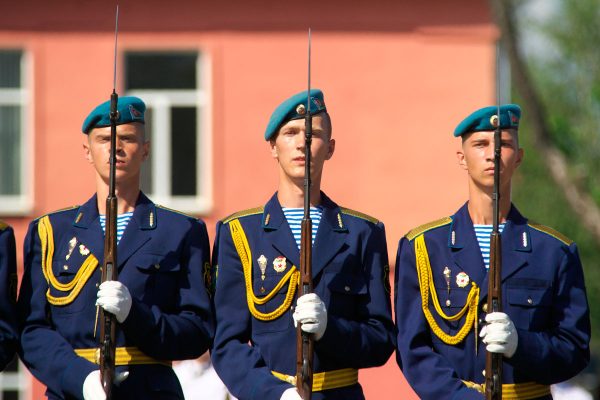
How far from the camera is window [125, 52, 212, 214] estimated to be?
1872 cm

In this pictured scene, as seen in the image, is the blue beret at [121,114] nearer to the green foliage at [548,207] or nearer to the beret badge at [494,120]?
the beret badge at [494,120]

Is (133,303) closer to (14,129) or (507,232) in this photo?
(507,232)

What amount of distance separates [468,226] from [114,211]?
6.13ft

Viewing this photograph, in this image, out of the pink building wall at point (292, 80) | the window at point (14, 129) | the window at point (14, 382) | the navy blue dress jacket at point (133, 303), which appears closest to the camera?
the navy blue dress jacket at point (133, 303)

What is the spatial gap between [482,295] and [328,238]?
864 millimetres

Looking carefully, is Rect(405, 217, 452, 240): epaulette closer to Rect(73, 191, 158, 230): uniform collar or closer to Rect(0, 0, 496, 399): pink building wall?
Rect(73, 191, 158, 230): uniform collar

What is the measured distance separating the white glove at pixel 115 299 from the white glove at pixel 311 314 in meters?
0.86

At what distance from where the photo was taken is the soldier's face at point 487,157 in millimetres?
8164

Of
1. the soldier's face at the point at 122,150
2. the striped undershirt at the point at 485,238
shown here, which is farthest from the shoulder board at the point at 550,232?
the soldier's face at the point at 122,150

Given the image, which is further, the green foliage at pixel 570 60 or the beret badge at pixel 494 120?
the green foliage at pixel 570 60

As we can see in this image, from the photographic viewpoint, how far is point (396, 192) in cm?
1834

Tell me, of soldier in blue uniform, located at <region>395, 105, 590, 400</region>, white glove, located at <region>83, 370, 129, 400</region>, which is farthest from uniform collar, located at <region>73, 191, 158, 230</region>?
soldier in blue uniform, located at <region>395, 105, 590, 400</region>

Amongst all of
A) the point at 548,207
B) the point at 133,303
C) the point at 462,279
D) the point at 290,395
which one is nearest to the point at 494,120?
the point at 462,279

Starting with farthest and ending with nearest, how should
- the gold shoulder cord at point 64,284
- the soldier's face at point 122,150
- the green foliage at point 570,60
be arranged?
the green foliage at point 570,60, the soldier's face at point 122,150, the gold shoulder cord at point 64,284
